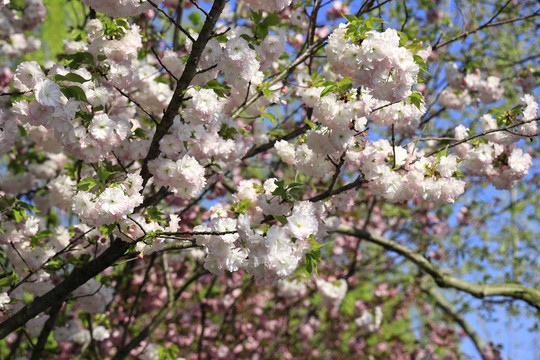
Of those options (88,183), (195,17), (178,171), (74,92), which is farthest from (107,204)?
(195,17)

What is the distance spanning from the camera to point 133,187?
2287 millimetres

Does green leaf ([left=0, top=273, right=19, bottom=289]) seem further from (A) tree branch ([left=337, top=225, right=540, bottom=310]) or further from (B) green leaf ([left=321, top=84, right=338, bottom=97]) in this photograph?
(A) tree branch ([left=337, top=225, right=540, bottom=310])

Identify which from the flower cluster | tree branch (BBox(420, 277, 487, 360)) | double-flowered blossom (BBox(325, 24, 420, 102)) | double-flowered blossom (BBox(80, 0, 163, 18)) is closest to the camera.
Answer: double-flowered blossom (BBox(325, 24, 420, 102))

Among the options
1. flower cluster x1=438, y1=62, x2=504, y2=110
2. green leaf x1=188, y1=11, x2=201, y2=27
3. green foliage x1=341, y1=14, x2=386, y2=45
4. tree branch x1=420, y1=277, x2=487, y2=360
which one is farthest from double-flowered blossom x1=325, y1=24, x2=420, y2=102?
tree branch x1=420, y1=277, x2=487, y2=360

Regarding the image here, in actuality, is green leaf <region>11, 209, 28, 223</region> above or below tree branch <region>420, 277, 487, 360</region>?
below

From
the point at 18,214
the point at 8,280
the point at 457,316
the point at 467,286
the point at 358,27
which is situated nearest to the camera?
the point at 358,27

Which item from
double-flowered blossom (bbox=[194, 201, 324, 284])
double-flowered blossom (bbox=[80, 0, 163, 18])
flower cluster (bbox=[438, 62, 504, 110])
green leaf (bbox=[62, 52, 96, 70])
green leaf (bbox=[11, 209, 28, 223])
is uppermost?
flower cluster (bbox=[438, 62, 504, 110])

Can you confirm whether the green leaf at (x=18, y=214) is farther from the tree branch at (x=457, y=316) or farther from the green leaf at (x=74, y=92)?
the tree branch at (x=457, y=316)

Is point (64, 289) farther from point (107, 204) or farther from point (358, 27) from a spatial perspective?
point (358, 27)

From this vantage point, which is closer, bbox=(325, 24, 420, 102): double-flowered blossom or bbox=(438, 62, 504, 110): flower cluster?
bbox=(325, 24, 420, 102): double-flowered blossom

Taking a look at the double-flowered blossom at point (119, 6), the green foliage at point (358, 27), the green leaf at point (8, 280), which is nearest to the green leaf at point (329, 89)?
the green foliage at point (358, 27)

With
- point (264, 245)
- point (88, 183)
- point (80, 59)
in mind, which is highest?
point (80, 59)

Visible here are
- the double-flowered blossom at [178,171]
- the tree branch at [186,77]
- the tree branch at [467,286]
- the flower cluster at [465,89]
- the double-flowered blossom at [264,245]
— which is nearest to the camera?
the double-flowered blossom at [264,245]

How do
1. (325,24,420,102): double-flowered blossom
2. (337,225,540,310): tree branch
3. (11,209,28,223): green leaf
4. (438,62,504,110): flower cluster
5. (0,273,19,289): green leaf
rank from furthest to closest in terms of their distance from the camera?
(438,62,504,110): flower cluster, (337,225,540,310): tree branch, (11,209,28,223): green leaf, (0,273,19,289): green leaf, (325,24,420,102): double-flowered blossom
